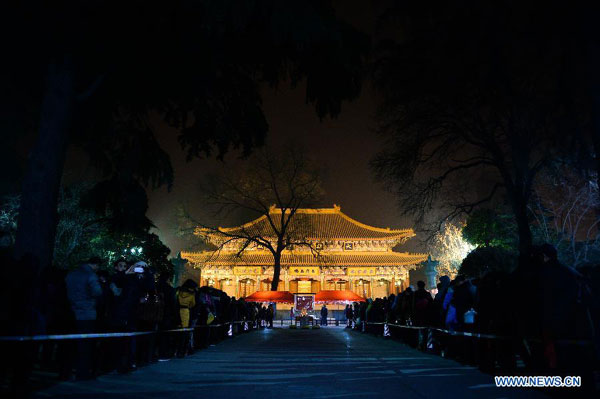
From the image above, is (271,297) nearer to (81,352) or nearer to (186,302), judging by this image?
(186,302)

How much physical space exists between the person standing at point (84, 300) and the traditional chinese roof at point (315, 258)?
41310 mm

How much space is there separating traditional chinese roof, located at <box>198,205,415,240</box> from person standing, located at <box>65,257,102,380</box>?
4124cm

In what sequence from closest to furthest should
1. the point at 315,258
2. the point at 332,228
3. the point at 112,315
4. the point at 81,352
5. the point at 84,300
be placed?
1. the point at 81,352
2. the point at 84,300
3. the point at 112,315
4. the point at 315,258
5. the point at 332,228

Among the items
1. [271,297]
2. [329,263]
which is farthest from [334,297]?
[329,263]

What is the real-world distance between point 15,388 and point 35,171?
5015 mm

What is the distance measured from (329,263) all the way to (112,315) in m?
41.8

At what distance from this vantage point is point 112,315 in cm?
780

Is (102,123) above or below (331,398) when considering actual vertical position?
above

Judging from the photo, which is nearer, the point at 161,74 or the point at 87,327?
the point at 87,327

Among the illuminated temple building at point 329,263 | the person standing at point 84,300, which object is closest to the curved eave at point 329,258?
the illuminated temple building at point 329,263

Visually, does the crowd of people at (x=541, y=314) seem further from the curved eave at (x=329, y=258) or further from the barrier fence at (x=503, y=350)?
the curved eave at (x=329, y=258)

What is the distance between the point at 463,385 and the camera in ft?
20.9

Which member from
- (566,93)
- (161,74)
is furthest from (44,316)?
(566,93)

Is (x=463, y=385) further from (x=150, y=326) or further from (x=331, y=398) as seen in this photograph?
(x=150, y=326)
